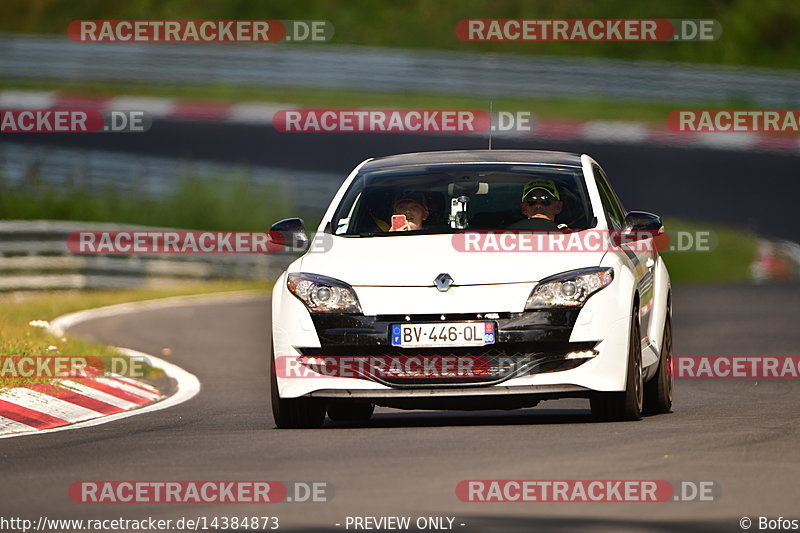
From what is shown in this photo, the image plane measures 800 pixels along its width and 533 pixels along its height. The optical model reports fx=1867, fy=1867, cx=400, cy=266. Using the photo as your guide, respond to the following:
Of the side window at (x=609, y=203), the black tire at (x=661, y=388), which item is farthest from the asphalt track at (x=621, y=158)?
the black tire at (x=661, y=388)

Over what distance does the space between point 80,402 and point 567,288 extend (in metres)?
3.99

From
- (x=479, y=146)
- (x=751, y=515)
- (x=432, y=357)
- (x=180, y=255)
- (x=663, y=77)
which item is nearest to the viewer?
(x=751, y=515)

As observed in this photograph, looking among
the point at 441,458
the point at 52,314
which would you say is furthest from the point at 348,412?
the point at 52,314

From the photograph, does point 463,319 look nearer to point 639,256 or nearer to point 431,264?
point 431,264

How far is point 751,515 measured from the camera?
7.31m

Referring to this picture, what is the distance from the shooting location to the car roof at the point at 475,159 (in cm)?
1174

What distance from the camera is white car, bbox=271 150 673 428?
10.2 m

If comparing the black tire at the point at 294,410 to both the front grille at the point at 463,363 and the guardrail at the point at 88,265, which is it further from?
the guardrail at the point at 88,265

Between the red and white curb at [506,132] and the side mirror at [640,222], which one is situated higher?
the red and white curb at [506,132]

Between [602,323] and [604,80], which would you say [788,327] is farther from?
[604,80]

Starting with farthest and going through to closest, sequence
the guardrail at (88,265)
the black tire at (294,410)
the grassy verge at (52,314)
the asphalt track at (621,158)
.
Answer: the asphalt track at (621,158)
the guardrail at (88,265)
the grassy verge at (52,314)
the black tire at (294,410)

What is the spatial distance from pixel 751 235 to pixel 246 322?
47.2ft

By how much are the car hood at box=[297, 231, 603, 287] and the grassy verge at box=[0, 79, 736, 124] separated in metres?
31.4

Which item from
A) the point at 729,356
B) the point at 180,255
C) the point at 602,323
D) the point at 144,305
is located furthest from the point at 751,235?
the point at 602,323
